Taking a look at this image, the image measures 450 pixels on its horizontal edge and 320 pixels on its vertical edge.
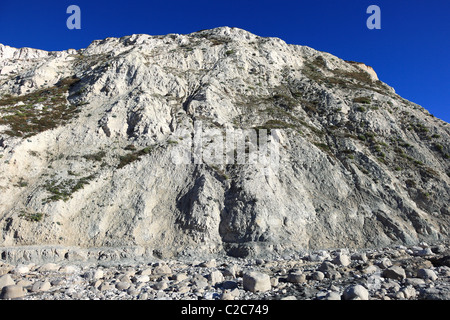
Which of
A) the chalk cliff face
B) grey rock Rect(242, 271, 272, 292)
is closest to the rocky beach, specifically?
grey rock Rect(242, 271, 272, 292)

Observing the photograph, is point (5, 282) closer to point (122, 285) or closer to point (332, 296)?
point (122, 285)

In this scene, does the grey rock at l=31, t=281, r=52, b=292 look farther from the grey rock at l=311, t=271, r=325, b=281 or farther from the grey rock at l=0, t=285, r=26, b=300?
the grey rock at l=311, t=271, r=325, b=281

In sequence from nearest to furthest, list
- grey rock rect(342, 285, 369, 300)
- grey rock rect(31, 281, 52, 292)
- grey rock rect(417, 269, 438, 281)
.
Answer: grey rock rect(342, 285, 369, 300) → grey rock rect(31, 281, 52, 292) → grey rock rect(417, 269, 438, 281)

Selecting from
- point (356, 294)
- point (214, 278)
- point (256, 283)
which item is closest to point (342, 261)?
point (356, 294)

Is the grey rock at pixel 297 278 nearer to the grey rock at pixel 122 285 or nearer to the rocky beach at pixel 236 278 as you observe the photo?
the rocky beach at pixel 236 278

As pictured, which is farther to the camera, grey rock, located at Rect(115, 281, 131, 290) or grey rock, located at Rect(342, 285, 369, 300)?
grey rock, located at Rect(115, 281, 131, 290)

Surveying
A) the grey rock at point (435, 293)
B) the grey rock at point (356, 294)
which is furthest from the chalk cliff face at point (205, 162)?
the grey rock at point (435, 293)

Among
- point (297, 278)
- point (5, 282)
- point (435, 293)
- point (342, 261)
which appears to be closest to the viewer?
point (435, 293)

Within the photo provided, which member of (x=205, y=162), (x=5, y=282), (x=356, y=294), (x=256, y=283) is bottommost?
(x=5, y=282)
